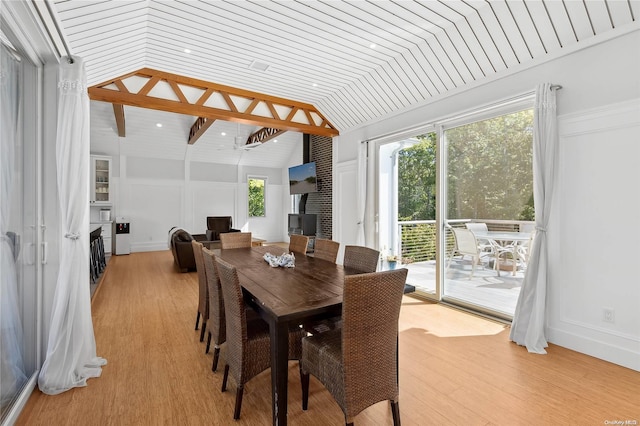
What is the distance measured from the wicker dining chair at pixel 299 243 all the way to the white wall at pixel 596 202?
2.51m

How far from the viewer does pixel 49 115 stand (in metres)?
2.34

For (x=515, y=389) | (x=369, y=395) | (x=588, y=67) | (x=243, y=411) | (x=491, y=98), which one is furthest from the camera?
(x=491, y=98)

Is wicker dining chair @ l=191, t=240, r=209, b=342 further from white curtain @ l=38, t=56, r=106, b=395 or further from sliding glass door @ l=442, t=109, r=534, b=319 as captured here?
sliding glass door @ l=442, t=109, r=534, b=319

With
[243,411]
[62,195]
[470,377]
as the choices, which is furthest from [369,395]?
[62,195]

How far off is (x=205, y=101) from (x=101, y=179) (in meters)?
5.23

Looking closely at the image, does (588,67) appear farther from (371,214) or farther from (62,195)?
(62,195)

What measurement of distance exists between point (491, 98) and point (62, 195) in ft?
13.6

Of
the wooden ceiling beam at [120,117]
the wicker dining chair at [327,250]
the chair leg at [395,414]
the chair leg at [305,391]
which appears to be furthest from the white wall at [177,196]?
the chair leg at [395,414]

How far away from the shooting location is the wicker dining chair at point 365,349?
1491mm

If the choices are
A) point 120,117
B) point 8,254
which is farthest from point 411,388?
point 120,117

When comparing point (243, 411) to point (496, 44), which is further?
point (496, 44)

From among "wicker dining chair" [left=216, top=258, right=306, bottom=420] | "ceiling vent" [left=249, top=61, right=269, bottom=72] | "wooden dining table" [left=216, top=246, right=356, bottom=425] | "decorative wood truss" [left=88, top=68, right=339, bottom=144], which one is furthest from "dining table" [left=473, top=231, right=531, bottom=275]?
"ceiling vent" [left=249, top=61, right=269, bottom=72]

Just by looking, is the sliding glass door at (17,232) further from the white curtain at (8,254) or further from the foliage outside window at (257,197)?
the foliage outside window at (257,197)

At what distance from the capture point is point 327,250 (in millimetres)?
3162
